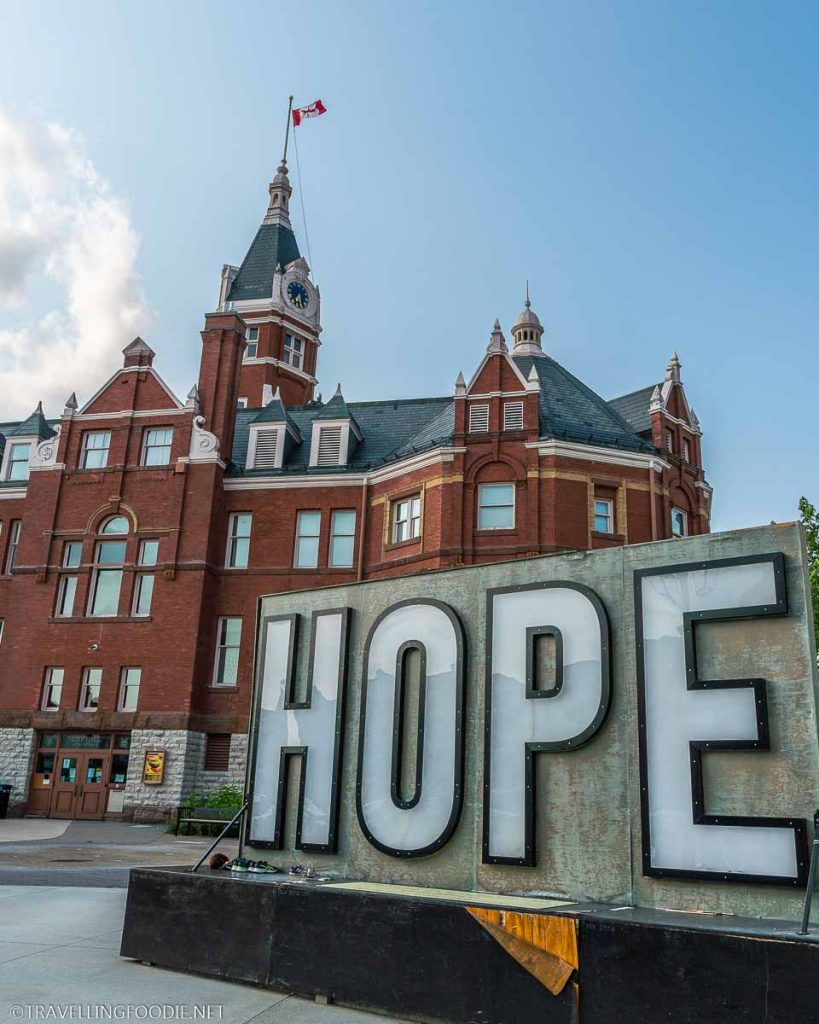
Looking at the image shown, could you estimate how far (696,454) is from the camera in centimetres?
3566

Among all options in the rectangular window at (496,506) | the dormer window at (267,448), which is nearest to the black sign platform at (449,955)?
the rectangular window at (496,506)

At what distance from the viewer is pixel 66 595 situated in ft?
117

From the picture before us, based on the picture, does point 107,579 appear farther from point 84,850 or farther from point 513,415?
point 513,415

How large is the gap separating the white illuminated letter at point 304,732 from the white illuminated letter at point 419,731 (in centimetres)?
40

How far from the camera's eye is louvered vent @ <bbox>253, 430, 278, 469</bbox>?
122ft

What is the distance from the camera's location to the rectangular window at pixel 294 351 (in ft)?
182

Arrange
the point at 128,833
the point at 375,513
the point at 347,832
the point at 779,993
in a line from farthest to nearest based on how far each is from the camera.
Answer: the point at 375,513, the point at 128,833, the point at 347,832, the point at 779,993

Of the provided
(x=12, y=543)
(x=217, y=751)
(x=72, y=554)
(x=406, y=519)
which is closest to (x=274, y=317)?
(x=12, y=543)

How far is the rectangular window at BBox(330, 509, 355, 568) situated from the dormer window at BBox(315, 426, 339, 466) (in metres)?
2.31

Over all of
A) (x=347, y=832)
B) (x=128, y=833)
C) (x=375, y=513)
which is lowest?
(x=128, y=833)

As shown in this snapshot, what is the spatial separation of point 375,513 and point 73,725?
1401cm

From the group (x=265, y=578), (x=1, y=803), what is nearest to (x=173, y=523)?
(x=265, y=578)

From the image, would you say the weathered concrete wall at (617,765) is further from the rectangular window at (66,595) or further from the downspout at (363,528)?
the rectangular window at (66,595)

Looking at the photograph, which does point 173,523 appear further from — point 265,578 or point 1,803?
point 1,803
